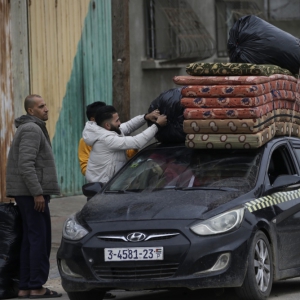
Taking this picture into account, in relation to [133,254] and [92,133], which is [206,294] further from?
[92,133]

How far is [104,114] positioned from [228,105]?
61.5 inches

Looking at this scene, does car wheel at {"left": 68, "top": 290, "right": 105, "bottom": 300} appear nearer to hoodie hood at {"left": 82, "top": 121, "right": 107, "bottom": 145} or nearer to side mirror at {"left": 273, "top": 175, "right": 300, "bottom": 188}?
side mirror at {"left": 273, "top": 175, "right": 300, "bottom": 188}

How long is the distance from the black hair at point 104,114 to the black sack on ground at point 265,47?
1488mm

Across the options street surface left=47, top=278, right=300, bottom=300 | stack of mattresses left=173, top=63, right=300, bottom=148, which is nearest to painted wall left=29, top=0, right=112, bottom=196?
street surface left=47, top=278, right=300, bottom=300

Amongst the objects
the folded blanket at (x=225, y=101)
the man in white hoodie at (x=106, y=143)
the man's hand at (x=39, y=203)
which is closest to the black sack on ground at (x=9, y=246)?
the man's hand at (x=39, y=203)

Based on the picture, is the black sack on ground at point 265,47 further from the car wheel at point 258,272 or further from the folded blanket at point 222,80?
the car wheel at point 258,272

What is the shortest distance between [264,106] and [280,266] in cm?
142

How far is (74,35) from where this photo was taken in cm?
1609

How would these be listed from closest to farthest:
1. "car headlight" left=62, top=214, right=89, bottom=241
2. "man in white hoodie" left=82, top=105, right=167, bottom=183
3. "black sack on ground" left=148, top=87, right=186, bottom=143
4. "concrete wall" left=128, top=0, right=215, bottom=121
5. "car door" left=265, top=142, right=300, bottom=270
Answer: "car headlight" left=62, top=214, right=89, bottom=241, "car door" left=265, top=142, right=300, bottom=270, "black sack on ground" left=148, top=87, right=186, bottom=143, "man in white hoodie" left=82, top=105, right=167, bottom=183, "concrete wall" left=128, top=0, right=215, bottom=121

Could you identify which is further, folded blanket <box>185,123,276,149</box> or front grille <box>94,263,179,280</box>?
folded blanket <box>185,123,276,149</box>

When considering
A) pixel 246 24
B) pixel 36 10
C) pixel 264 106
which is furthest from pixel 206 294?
pixel 36 10

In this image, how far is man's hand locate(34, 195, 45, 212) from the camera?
9.09 m

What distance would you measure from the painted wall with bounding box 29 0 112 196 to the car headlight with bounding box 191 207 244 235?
24.4ft

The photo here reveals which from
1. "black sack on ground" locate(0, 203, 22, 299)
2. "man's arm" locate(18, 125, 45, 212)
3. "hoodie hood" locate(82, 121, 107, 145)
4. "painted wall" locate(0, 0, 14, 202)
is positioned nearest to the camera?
"man's arm" locate(18, 125, 45, 212)
